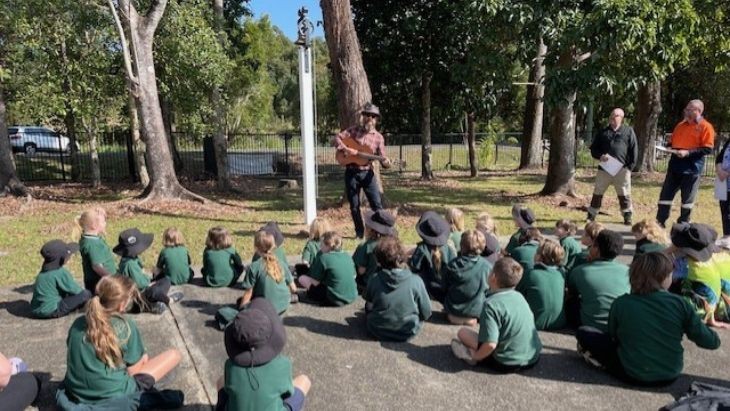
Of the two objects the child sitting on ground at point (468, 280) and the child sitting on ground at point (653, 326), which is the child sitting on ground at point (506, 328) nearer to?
the child sitting on ground at point (653, 326)

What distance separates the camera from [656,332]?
3551 millimetres

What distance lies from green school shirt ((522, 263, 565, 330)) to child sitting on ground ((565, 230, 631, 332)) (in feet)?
0.50

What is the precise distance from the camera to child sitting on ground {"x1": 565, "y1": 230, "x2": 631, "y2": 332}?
4.22m

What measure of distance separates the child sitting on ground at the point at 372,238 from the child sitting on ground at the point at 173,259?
1.82 m

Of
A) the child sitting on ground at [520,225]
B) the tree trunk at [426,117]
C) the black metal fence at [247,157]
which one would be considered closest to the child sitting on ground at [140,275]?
the child sitting on ground at [520,225]

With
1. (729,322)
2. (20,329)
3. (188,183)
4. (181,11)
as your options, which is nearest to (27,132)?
(188,183)

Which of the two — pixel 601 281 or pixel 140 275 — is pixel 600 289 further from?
pixel 140 275

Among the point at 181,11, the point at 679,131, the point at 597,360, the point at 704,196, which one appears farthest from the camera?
the point at 181,11

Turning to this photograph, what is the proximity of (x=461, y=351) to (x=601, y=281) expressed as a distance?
119cm

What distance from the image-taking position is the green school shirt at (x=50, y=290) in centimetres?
490

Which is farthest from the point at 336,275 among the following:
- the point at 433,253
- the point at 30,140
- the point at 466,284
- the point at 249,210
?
the point at 30,140

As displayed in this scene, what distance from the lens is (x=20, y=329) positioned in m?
4.85

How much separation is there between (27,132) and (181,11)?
66.6 feet

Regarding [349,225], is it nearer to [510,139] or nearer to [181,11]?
[181,11]
